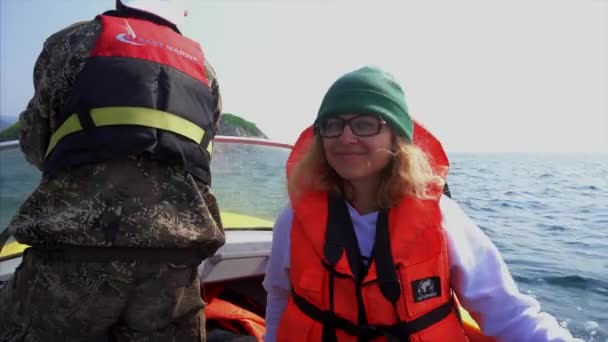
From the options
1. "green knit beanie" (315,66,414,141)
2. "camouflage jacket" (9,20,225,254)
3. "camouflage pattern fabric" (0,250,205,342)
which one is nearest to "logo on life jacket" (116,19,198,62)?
"camouflage jacket" (9,20,225,254)

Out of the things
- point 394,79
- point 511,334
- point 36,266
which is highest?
point 394,79

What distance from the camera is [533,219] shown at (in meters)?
10.3

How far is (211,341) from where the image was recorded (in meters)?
2.35

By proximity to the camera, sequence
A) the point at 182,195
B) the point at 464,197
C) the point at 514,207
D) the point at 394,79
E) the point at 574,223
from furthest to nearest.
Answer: the point at 464,197
the point at 514,207
the point at 574,223
the point at 394,79
the point at 182,195

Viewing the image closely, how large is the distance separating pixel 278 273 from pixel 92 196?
2.86 ft

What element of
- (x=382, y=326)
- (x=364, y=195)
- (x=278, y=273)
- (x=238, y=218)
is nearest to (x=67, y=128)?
(x=278, y=273)

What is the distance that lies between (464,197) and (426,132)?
12.0 meters

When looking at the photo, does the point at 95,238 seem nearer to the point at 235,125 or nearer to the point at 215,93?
the point at 215,93

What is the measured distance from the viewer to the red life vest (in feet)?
5.63

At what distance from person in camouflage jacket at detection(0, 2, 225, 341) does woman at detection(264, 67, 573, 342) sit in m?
0.45

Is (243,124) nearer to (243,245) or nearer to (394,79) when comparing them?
Answer: (243,245)

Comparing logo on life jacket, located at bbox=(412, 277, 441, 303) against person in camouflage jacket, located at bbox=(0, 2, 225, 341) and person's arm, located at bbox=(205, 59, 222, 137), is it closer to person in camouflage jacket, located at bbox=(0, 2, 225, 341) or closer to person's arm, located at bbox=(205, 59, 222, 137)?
person in camouflage jacket, located at bbox=(0, 2, 225, 341)

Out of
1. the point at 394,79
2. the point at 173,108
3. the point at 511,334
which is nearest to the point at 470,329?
the point at 511,334

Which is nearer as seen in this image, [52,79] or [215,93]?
[52,79]
